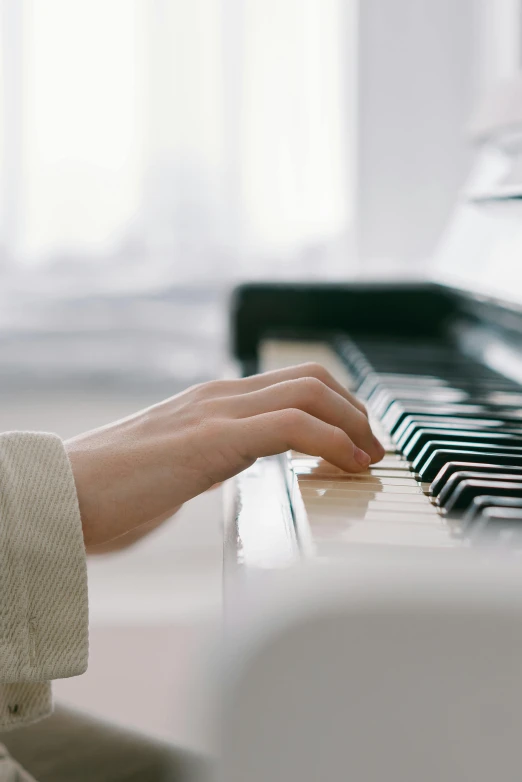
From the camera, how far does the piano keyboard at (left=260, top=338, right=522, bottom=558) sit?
53cm

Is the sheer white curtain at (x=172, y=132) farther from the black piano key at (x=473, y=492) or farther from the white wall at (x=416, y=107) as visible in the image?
the black piano key at (x=473, y=492)

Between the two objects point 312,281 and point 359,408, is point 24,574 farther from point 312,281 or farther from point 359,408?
point 312,281

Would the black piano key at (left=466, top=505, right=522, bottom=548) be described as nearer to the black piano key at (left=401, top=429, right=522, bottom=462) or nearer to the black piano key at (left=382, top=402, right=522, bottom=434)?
the black piano key at (left=401, top=429, right=522, bottom=462)

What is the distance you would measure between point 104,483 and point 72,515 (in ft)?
0.14

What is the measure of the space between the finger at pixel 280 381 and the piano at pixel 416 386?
0.06 meters

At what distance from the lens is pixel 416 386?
3.34ft

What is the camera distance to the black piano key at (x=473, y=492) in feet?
1.89

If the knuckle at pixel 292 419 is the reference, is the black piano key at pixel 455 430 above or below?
below

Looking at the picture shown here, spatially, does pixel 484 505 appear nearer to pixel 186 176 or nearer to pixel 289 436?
pixel 289 436

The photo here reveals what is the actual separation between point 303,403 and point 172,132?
1.55 meters

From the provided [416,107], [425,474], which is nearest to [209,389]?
[425,474]

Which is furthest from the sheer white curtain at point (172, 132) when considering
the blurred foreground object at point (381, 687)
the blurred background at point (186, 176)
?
the blurred foreground object at point (381, 687)

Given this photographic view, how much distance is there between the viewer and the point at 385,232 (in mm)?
2203

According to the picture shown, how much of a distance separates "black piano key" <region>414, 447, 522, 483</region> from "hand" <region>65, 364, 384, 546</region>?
0.14 feet
